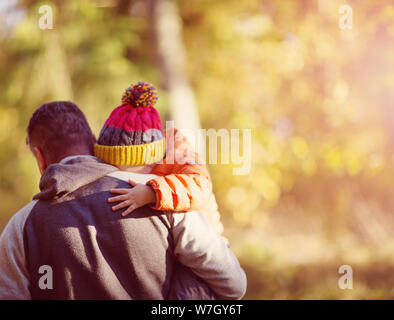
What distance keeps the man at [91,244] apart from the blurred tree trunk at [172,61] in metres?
3.83

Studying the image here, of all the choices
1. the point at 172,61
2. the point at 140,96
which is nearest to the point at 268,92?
the point at 172,61

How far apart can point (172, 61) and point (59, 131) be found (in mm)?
4148

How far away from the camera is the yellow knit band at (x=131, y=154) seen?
1687mm

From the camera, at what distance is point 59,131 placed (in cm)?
175

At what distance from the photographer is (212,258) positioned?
165 cm

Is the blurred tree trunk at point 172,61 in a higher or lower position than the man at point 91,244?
higher

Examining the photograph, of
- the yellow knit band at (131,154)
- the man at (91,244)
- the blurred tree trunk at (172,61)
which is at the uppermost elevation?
the blurred tree trunk at (172,61)

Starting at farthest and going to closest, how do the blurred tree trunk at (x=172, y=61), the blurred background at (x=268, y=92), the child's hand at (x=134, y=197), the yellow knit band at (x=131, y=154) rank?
the blurred tree trunk at (x=172, y=61)
the blurred background at (x=268, y=92)
the yellow knit band at (x=131, y=154)
the child's hand at (x=134, y=197)

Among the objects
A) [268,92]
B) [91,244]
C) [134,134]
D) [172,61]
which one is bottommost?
[91,244]

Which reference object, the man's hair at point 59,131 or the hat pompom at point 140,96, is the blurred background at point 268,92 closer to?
the hat pompom at point 140,96

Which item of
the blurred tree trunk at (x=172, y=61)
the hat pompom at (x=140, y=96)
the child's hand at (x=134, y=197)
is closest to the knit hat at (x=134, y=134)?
the hat pompom at (x=140, y=96)

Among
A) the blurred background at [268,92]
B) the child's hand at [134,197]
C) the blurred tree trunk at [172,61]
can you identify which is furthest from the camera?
the blurred tree trunk at [172,61]

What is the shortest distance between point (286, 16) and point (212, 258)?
179 inches

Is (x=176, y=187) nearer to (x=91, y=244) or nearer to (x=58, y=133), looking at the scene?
(x=91, y=244)
